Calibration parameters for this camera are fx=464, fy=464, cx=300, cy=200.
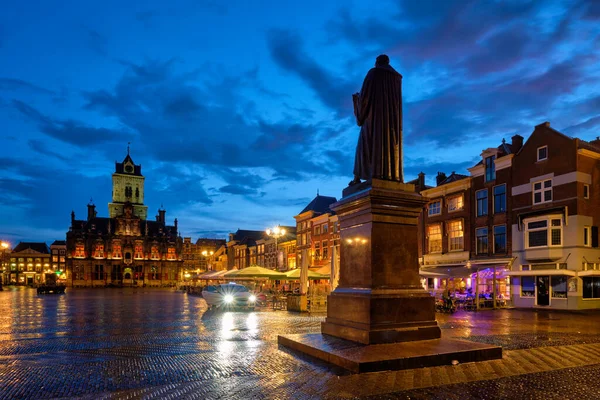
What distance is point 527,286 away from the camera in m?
29.1

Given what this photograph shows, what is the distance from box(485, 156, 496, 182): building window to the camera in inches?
1284

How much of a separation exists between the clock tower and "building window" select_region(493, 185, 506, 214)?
11337cm

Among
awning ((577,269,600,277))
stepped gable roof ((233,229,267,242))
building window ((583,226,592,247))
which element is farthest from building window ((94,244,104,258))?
awning ((577,269,600,277))

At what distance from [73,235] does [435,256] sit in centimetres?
9229

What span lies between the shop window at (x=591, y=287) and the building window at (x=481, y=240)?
23.5 feet

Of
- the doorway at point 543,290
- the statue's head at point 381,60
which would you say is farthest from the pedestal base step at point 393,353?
the doorway at point 543,290

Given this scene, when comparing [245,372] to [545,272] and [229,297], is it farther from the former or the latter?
[545,272]

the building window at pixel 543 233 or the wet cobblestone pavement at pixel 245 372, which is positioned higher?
the building window at pixel 543 233

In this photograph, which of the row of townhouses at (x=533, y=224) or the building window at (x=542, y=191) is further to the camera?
the building window at (x=542, y=191)

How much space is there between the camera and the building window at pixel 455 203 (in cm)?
3547

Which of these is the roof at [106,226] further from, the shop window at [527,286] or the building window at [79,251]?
the shop window at [527,286]

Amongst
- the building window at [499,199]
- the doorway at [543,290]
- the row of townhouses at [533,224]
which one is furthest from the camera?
the building window at [499,199]

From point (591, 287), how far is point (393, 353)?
2440cm

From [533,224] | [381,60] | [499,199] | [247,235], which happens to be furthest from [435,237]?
[247,235]
